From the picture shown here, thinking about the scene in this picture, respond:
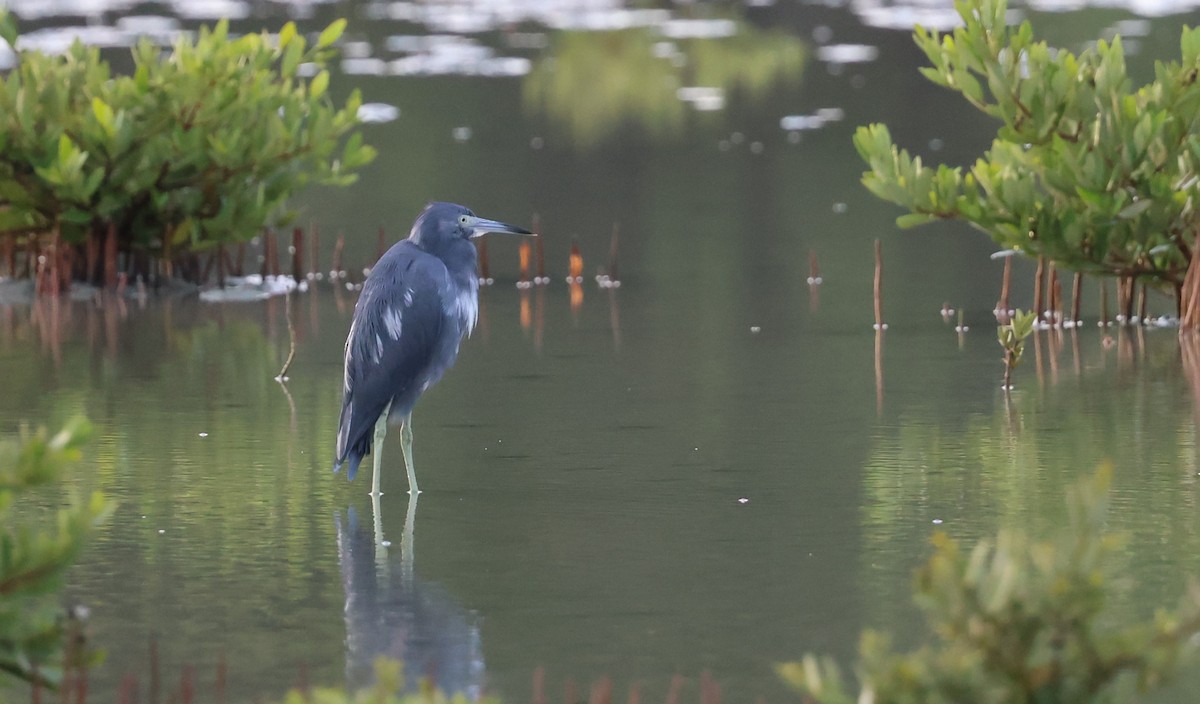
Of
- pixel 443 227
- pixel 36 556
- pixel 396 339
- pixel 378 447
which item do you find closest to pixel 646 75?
pixel 443 227

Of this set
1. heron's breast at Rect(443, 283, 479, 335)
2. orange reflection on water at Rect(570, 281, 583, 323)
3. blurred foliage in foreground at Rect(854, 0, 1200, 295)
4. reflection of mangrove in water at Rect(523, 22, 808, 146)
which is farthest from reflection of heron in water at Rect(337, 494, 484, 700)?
reflection of mangrove in water at Rect(523, 22, 808, 146)

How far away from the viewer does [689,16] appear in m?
50.9

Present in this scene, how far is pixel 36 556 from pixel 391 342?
4144 millimetres

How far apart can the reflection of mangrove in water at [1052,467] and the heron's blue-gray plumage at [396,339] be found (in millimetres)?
1757

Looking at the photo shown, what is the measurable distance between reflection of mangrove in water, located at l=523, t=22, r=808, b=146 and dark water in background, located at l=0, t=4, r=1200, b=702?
10039 millimetres

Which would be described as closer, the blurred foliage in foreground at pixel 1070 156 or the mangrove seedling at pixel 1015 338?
the mangrove seedling at pixel 1015 338

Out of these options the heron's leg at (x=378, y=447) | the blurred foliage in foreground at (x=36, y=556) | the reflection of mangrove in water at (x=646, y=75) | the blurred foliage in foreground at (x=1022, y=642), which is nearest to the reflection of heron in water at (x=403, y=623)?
the heron's leg at (x=378, y=447)

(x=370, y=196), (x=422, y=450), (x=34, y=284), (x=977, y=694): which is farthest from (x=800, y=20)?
(x=977, y=694)

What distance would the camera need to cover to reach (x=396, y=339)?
8.95 m

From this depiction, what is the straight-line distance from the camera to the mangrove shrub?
1410 centimetres

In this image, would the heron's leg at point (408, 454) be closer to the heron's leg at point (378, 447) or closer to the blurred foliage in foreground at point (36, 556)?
the heron's leg at point (378, 447)

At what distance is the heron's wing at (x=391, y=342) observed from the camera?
29.3ft

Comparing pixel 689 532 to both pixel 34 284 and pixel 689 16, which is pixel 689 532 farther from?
pixel 689 16

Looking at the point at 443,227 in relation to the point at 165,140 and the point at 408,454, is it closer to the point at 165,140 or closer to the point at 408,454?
the point at 408,454
